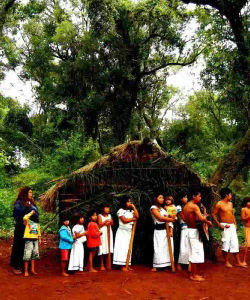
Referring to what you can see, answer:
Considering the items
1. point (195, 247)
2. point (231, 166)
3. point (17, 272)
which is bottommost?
point (17, 272)

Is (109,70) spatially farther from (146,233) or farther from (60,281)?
(60,281)

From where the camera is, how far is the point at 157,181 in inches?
336

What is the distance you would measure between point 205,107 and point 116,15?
11342 millimetres

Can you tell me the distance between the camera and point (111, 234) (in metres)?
7.82

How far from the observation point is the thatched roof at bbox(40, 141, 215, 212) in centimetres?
809

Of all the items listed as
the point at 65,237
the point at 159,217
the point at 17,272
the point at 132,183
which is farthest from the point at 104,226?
the point at 17,272

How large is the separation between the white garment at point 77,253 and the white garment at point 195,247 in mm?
2350

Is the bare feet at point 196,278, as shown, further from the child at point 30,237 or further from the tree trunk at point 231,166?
the tree trunk at point 231,166

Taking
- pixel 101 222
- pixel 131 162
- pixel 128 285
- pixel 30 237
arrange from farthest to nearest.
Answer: pixel 131 162, pixel 101 222, pixel 30 237, pixel 128 285

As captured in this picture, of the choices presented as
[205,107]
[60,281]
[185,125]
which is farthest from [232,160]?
[185,125]

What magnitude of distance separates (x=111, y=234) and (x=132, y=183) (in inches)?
54.5

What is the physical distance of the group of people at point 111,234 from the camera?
6.95 meters

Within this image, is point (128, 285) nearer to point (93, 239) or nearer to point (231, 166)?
point (93, 239)

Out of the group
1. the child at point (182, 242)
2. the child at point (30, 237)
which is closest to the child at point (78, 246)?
the child at point (30, 237)
